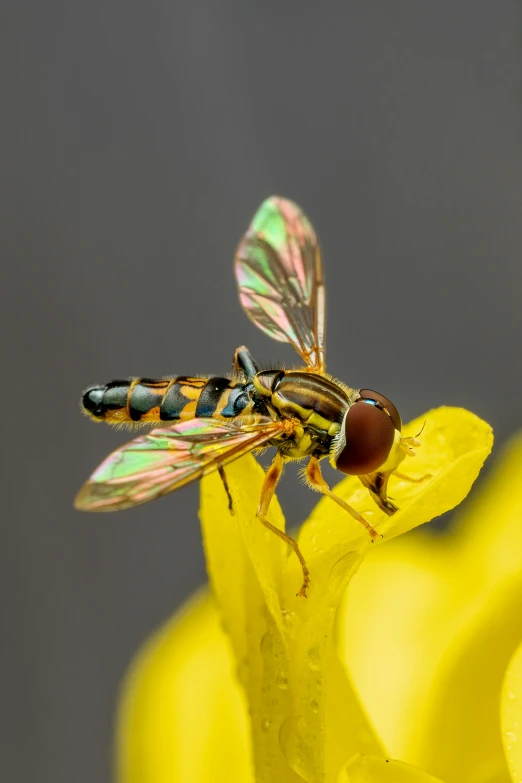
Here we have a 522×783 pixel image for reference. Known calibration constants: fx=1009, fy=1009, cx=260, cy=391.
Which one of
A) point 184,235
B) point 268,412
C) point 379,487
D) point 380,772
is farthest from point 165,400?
point 184,235

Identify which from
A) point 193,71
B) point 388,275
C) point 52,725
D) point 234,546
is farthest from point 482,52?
point 52,725

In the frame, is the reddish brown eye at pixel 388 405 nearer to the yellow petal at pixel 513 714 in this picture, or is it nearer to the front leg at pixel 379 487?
the front leg at pixel 379 487

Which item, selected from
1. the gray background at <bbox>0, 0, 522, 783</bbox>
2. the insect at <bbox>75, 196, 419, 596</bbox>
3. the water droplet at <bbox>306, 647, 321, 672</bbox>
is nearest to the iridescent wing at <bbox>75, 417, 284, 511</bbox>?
the insect at <bbox>75, 196, 419, 596</bbox>

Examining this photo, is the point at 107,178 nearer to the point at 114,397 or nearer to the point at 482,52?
the point at 482,52

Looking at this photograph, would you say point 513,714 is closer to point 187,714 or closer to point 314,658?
point 314,658

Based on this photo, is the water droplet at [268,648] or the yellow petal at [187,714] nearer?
the water droplet at [268,648]

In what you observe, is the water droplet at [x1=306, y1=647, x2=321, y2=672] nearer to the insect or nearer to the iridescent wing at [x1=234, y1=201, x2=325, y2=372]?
the insect

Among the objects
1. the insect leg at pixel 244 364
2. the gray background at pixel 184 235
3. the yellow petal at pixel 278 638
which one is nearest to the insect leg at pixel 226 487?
the yellow petal at pixel 278 638
